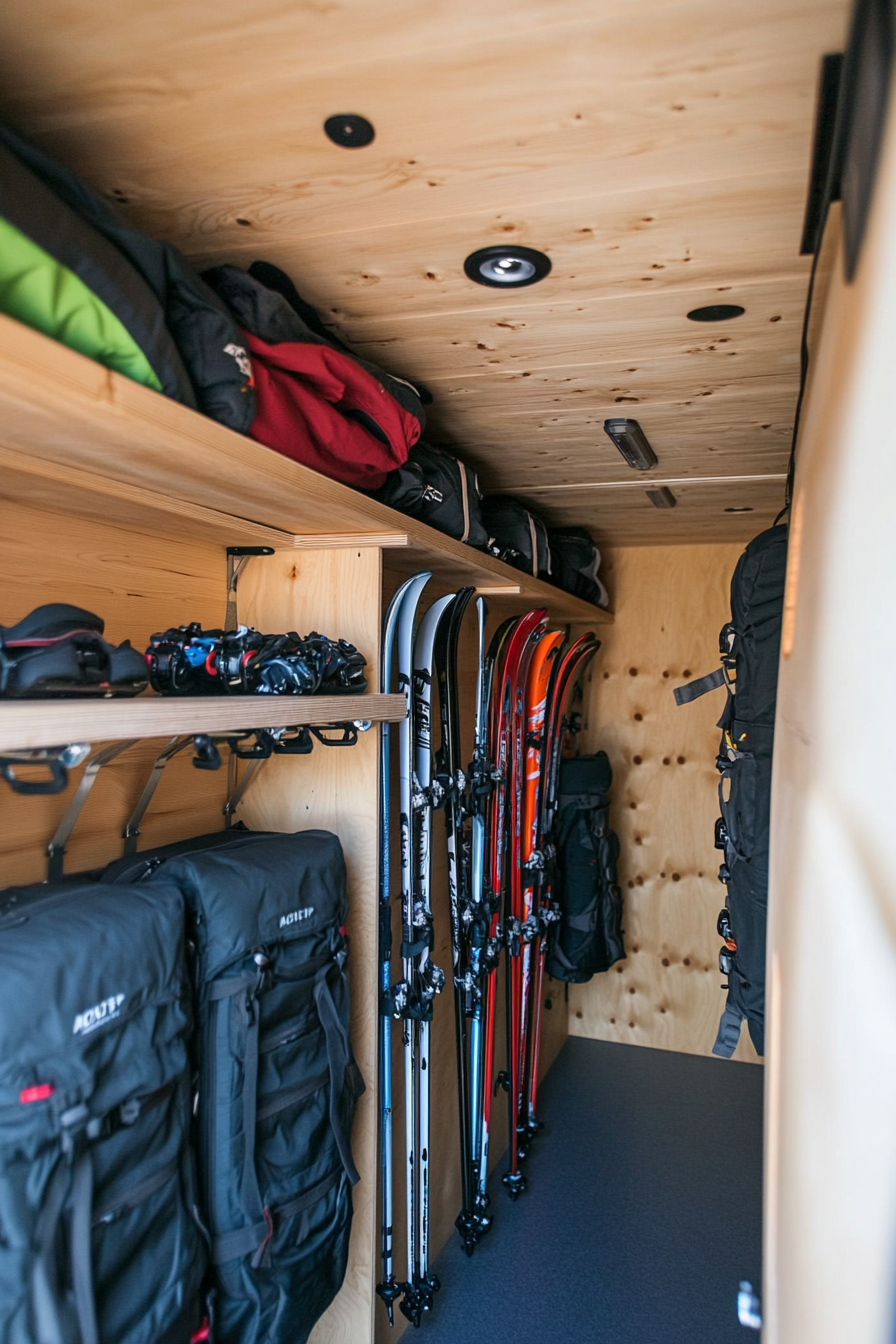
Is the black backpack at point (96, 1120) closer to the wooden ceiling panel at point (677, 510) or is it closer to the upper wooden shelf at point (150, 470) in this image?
the upper wooden shelf at point (150, 470)

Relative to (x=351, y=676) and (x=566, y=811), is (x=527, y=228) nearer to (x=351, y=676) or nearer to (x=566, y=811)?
(x=351, y=676)

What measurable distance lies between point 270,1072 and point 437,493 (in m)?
1.31

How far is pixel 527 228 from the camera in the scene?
1.33m

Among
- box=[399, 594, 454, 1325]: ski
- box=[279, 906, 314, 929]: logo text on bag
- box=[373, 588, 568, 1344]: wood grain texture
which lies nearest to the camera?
box=[279, 906, 314, 929]: logo text on bag

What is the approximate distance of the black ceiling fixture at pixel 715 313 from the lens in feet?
5.26

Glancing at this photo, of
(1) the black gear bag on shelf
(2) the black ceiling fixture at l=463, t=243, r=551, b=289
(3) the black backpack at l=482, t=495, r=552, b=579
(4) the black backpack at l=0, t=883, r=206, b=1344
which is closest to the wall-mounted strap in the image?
(4) the black backpack at l=0, t=883, r=206, b=1344

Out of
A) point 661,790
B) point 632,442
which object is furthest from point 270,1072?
point 661,790

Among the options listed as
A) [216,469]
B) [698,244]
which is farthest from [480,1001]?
[698,244]

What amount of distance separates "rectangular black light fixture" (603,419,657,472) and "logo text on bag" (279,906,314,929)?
4.82ft

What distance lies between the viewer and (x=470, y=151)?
114cm

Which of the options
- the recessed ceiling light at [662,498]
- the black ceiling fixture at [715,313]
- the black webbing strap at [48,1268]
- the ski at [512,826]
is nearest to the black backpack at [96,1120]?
the black webbing strap at [48,1268]

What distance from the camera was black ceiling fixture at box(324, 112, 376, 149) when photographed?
108 centimetres

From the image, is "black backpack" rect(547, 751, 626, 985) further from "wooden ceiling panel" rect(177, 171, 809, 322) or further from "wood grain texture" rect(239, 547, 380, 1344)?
"wooden ceiling panel" rect(177, 171, 809, 322)

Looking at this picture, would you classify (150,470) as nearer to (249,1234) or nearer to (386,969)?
(249,1234)
